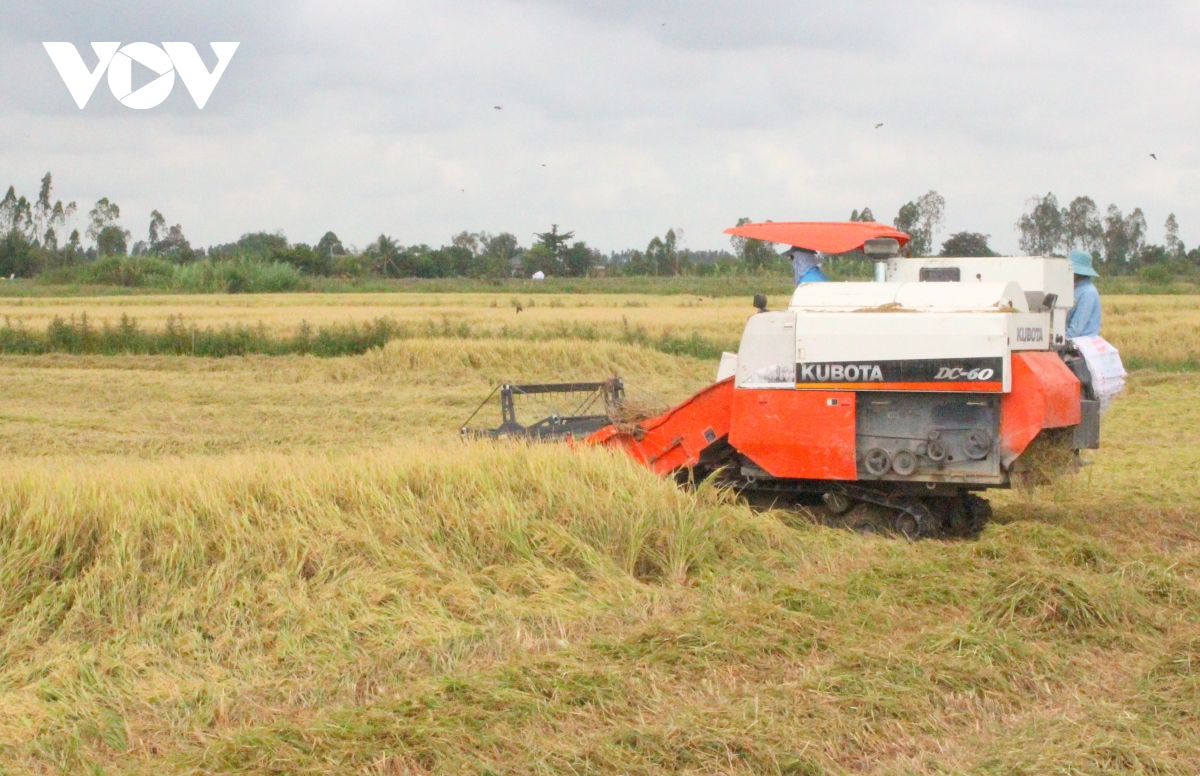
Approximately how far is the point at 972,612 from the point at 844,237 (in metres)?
2.89

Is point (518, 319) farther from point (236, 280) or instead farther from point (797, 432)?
point (236, 280)

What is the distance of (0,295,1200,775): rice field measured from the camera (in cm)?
360

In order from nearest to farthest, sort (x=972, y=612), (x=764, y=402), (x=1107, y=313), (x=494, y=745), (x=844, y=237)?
(x=494, y=745) < (x=972, y=612) < (x=764, y=402) < (x=844, y=237) < (x=1107, y=313)

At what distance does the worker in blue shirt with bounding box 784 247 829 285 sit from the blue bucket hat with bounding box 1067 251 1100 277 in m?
1.75

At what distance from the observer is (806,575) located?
556cm

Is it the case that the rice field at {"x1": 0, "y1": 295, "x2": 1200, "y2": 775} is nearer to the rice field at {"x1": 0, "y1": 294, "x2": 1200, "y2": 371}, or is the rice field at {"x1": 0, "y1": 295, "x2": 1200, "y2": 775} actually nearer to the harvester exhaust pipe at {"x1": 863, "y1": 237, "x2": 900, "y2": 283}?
the harvester exhaust pipe at {"x1": 863, "y1": 237, "x2": 900, "y2": 283}

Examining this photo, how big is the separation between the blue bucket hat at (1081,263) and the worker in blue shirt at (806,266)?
1.75 metres

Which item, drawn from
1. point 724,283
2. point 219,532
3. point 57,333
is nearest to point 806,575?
point 219,532

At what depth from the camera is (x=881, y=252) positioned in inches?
276

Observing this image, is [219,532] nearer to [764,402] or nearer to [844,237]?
[764,402]

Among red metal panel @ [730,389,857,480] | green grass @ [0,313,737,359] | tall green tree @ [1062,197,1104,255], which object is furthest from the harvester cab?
tall green tree @ [1062,197,1104,255]

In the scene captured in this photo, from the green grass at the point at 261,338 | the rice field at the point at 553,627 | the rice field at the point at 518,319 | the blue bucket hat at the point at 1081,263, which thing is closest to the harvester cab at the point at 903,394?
the rice field at the point at 553,627

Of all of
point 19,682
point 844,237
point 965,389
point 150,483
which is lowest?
point 19,682

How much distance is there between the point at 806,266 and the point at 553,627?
3272mm
